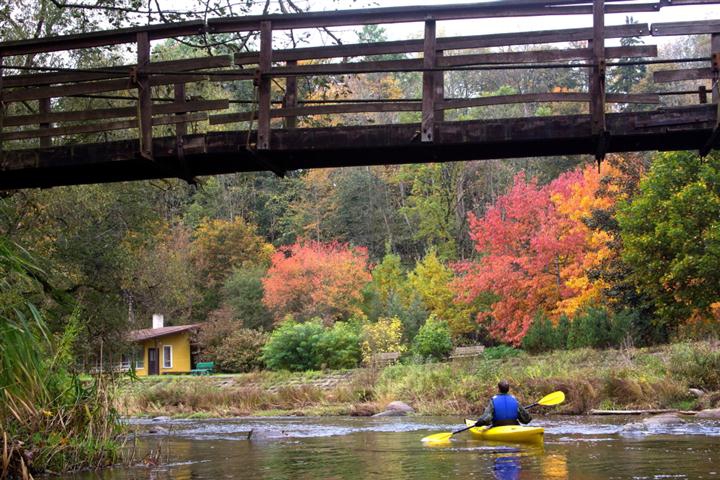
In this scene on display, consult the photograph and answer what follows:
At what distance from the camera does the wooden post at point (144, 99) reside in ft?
38.7

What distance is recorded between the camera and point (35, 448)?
11.0 meters

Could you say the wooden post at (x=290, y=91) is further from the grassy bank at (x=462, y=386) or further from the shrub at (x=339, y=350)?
the shrub at (x=339, y=350)

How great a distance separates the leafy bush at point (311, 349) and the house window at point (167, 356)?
13.2 m

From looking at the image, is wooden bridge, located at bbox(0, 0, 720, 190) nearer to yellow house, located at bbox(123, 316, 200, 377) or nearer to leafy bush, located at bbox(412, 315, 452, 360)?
leafy bush, located at bbox(412, 315, 452, 360)

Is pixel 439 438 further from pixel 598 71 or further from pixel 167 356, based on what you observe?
pixel 167 356

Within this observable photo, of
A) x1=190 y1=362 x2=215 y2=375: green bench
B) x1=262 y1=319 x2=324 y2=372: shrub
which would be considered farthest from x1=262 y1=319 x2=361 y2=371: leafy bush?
x1=190 y1=362 x2=215 y2=375: green bench

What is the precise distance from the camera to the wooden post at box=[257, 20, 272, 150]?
456 inches

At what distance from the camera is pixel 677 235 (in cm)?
2897

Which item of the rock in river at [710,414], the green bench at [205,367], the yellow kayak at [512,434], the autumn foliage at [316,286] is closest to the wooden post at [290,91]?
the yellow kayak at [512,434]

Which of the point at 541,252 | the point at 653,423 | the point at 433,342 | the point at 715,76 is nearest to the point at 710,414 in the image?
the point at 653,423

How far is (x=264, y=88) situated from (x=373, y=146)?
5.16 feet

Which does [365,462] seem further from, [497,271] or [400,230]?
[400,230]

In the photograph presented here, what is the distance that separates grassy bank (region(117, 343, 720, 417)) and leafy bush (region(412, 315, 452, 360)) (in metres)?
3.39

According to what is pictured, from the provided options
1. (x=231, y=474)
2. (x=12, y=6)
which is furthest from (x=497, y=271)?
(x=231, y=474)
